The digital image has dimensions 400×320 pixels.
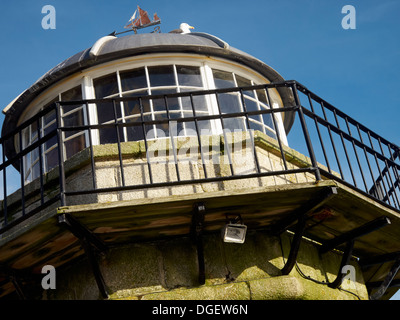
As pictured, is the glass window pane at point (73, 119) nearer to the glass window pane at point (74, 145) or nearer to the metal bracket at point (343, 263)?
the glass window pane at point (74, 145)

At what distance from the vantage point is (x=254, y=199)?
21.6 feet

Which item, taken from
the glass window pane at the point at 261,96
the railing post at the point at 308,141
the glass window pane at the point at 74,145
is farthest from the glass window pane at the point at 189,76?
the railing post at the point at 308,141

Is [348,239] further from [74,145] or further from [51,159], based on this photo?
[51,159]

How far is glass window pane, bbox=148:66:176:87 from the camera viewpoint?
8586 mm

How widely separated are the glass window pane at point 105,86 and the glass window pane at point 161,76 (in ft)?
1.61

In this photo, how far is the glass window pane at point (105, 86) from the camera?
857 centimetres

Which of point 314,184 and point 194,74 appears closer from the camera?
point 314,184

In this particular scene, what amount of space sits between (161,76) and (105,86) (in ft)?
2.50

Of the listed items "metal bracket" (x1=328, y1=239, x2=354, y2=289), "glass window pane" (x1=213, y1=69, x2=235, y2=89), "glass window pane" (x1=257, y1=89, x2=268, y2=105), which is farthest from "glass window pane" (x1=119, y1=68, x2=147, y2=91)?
"metal bracket" (x1=328, y1=239, x2=354, y2=289)

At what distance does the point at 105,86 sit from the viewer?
867 cm

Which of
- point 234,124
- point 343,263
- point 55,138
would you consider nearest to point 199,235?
point 343,263
